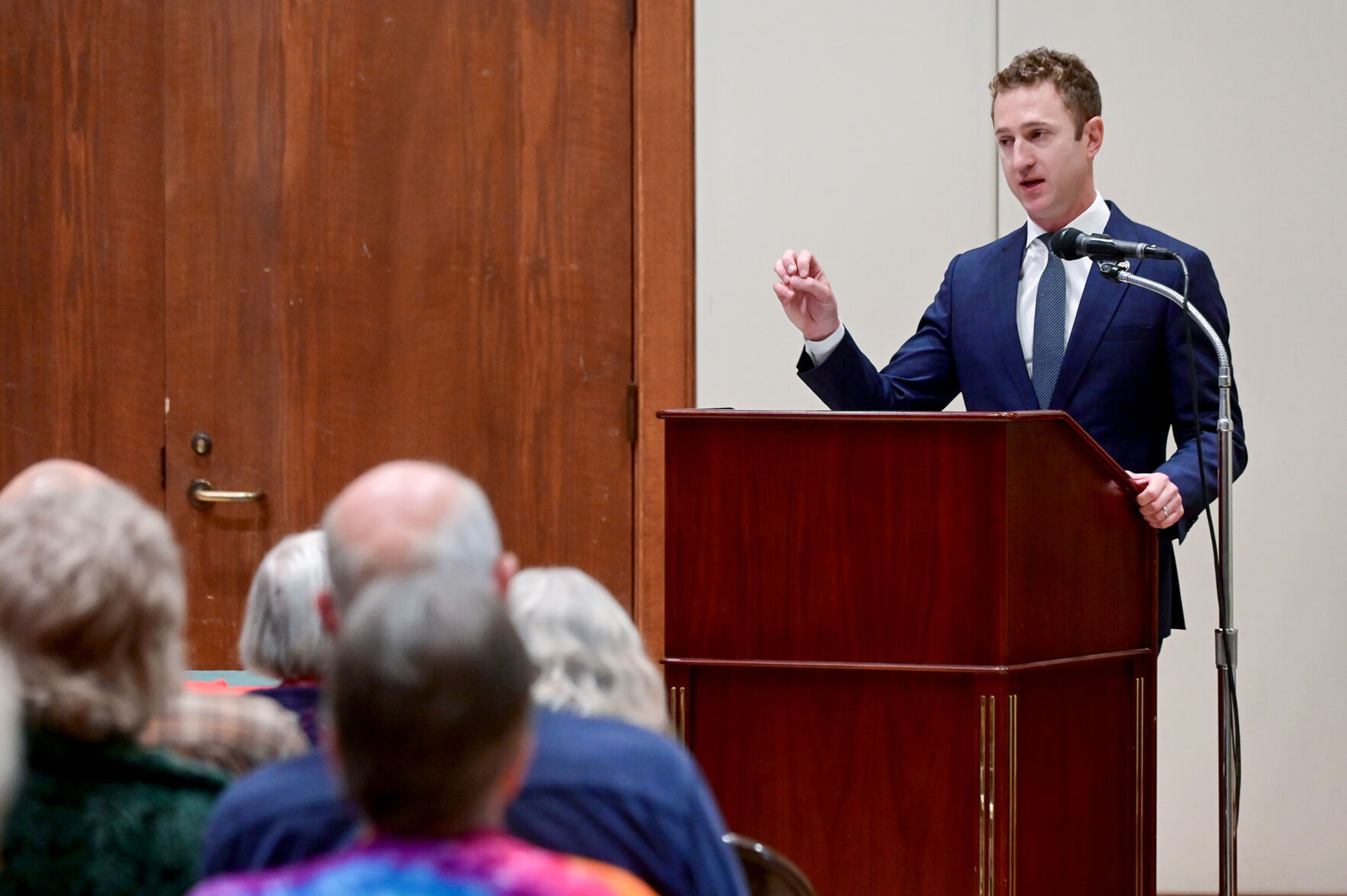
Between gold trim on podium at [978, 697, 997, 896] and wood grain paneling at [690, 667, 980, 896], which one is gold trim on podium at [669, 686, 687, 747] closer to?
wood grain paneling at [690, 667, 980, 896]

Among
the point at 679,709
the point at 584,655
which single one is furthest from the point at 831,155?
the point at 584,655

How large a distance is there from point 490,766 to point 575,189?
314 cm

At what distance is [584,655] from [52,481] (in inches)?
20.3

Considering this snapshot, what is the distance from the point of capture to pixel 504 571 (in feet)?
4.76

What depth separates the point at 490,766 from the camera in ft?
3.34

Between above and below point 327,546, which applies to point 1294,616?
below

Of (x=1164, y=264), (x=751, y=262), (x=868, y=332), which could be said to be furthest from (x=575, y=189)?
(x=1164, y=264)

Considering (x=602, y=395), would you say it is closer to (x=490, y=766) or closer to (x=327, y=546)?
(x=327, y=546)

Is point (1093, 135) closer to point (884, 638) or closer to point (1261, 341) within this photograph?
point (1261, 341)

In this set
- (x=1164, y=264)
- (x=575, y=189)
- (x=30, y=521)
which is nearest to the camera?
(x=30, y=521)

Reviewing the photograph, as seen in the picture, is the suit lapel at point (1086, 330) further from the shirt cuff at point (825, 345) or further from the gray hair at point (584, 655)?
the gray hair at point (584, 655)

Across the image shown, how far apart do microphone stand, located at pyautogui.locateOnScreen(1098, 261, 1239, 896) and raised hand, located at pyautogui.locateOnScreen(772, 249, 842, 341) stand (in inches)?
21.2

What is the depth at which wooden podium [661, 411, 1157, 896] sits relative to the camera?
2.47 m

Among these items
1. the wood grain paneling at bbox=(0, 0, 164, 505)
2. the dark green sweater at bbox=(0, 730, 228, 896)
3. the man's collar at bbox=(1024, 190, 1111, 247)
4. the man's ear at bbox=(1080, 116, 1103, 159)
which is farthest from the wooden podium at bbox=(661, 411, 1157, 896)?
the wood grain paneling at bbox=(0, 0, 164, 505)
